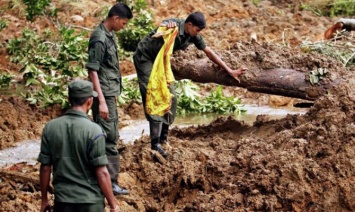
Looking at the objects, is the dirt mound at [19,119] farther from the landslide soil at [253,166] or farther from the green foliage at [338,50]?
the green foliage at [338,50]

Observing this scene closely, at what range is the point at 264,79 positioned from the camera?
8.23 meters

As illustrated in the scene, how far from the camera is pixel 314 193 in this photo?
630 cm

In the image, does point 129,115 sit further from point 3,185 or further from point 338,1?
point 338,1

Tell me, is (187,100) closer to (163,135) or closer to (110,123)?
(163,135)

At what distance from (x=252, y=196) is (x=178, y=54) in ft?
9.51

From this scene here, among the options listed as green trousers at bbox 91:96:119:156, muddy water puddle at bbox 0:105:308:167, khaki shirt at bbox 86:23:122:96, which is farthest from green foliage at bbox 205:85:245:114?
green trousers at bbox 91:96:119:156

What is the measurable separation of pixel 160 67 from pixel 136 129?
171 inches

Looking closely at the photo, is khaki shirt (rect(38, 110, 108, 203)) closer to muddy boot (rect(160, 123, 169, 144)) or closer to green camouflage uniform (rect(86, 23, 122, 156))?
green camouflage uniform (rect(86, 23, 122, 156))

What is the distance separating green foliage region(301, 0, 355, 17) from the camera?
2003 centimetres

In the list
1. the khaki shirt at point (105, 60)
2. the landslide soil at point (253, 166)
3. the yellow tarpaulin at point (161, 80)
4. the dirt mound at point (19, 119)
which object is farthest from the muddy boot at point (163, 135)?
the dirt mound at point (19, 119)

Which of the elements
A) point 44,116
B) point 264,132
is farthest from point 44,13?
point 264,132

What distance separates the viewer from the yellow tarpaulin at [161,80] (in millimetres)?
7051

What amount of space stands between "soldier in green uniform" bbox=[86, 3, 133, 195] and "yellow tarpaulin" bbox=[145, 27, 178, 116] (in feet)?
1.68

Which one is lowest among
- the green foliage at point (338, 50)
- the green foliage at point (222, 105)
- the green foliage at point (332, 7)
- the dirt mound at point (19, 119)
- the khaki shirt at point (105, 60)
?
the green foliage at point (222, 105)
